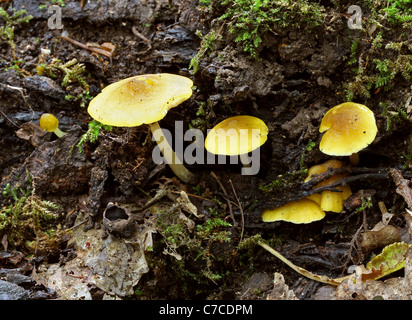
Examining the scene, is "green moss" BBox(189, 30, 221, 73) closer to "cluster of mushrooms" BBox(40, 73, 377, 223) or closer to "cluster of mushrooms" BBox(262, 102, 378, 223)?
"cluster of mushrooms" BBox(40, 73, 377, 223)

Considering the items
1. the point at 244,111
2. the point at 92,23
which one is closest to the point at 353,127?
the point at 244,111

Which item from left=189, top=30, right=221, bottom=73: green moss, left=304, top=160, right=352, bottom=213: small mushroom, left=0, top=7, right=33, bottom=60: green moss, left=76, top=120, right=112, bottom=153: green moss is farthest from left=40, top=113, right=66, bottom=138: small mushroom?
left=304, top=160, right=352, bottom=213: small mushroom

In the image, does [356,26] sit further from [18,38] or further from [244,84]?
[18,38]

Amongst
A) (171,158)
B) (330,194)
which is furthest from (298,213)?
(171,158)

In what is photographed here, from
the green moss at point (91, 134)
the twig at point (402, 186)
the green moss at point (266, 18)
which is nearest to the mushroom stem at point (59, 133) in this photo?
the green moss at point (91, 134)
